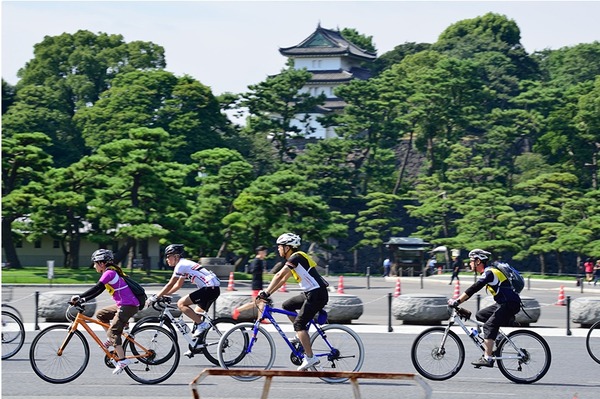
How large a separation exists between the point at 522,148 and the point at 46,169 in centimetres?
5404

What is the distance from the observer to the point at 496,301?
13.5 m

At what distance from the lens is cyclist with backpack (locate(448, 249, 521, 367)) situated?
13.4 metres

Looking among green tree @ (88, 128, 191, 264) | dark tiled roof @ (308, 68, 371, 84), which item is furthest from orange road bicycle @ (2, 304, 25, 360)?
dark tiled roof @ (308, 68, 371, 84)

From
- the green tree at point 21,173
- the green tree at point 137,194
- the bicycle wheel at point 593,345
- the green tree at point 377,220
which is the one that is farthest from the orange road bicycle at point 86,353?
the green tree at point 377,220

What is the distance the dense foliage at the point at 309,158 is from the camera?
52.4 m

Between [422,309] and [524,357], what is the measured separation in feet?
28.8

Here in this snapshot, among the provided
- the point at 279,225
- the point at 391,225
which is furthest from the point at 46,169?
the point at 391,225

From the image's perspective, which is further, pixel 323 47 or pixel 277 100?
pixel 323 47

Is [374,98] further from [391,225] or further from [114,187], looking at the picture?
[114,187]

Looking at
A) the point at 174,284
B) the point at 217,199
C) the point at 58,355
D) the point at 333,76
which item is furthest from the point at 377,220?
the point at 58,355

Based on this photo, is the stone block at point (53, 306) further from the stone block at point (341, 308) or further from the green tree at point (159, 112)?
the green tree at point (159, 112)

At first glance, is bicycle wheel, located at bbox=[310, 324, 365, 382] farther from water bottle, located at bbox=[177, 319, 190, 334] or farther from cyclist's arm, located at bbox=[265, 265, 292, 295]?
water bottle, located at bbox=[177, 319, 190, 334]

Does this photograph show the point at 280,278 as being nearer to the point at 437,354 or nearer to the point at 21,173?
the point at 437,354

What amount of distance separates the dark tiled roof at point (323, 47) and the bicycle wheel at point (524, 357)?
92001 mm
